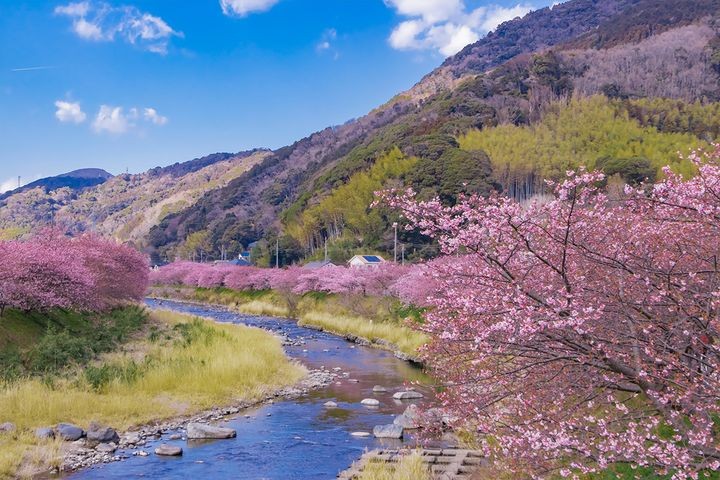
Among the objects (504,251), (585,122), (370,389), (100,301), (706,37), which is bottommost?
(370,389)

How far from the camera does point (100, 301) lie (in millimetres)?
31062

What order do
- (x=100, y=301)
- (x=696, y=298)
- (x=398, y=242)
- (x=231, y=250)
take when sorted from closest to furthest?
(x=696, y=298) < (x=100, y=301) < (x=398, y=242) < (x=231, y=250)

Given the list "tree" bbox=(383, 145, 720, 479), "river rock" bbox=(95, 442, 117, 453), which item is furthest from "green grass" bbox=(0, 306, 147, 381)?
"tree" bbox=(383, 145, 720, 479)

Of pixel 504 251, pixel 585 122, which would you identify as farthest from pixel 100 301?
pixel 585 122

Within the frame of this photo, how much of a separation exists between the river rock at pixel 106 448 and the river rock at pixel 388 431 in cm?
669

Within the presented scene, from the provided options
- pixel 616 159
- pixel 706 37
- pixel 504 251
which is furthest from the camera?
pixel 706 37

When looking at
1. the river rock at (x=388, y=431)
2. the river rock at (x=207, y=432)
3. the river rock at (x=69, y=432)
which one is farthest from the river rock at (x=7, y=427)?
the river rock at (x=388, y=431)

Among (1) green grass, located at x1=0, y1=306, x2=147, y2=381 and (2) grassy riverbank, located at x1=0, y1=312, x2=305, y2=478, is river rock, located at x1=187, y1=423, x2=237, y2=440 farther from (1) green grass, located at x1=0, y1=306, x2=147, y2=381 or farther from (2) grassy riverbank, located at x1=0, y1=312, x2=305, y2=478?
(1) green grass, located at x1=0, y1=306, x2=147, y2=381

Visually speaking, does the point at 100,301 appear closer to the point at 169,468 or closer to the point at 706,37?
the point at 169,468

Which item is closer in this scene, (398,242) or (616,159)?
(398,242)

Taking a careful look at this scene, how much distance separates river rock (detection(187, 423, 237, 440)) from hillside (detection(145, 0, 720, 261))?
2016 inches

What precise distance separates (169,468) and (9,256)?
13.0m

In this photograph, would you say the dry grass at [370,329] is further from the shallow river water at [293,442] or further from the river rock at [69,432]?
the river rock at [69,432]

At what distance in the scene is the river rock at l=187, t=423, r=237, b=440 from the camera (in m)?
16.1
